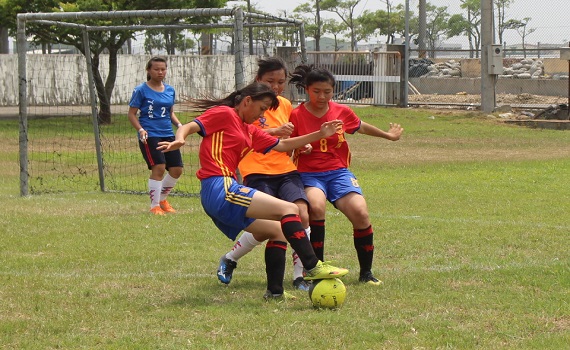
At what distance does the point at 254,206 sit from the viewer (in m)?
6.54

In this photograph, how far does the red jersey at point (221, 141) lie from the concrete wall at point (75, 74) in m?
21.4

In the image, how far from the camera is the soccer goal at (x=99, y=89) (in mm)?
13219

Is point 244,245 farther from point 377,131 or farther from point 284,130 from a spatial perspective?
point 377,131

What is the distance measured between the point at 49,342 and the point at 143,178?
10.7 m

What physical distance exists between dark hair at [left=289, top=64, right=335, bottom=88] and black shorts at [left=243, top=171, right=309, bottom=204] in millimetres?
758

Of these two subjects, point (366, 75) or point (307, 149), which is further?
point (366, 75)

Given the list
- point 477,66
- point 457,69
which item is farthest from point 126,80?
point 477,66

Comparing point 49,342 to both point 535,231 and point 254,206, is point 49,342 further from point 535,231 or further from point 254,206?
point 535,231

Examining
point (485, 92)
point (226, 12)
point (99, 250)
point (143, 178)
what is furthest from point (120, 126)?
point (99, 250)

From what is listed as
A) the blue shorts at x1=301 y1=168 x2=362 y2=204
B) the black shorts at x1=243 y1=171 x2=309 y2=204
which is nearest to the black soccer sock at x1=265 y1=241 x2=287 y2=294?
the black shorts at x1=243 y1=171 x2=309 y2=204

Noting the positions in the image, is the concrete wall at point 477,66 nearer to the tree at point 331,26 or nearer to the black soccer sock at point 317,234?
the tree at point 331,26

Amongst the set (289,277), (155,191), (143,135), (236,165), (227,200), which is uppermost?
(143,135)

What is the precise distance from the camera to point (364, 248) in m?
7.36

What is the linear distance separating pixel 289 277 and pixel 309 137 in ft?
4.38
